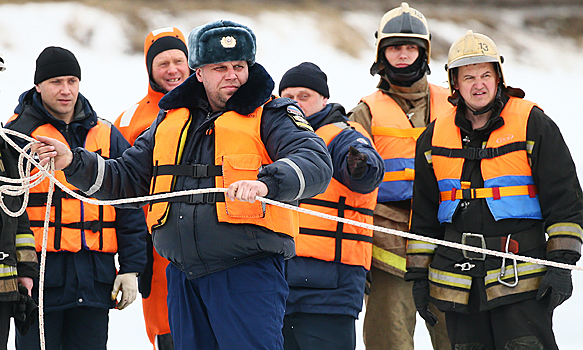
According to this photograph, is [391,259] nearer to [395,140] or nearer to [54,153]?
[395,140]

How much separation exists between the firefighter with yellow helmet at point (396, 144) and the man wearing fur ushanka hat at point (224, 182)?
4.14ft

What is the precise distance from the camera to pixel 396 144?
4.26m

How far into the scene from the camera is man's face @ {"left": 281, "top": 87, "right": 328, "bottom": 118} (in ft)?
13.6

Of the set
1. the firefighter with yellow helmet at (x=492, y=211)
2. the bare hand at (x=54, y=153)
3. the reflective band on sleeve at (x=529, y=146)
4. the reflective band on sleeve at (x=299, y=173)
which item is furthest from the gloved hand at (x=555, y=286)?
the bare hand at (x=54, y=153)

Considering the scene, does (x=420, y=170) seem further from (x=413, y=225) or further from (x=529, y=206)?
(x=529, y=206)

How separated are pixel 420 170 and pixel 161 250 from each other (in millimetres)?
1347

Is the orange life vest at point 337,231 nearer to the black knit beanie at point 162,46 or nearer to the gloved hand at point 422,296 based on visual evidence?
the gloved hand at point 422,296

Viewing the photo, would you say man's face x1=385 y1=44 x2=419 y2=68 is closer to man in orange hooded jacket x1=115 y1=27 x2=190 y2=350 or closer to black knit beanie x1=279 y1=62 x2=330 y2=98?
black knit beanie x1=279 y1=62 x2=330 y2=98

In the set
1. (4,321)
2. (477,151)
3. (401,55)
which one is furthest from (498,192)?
(4,321)

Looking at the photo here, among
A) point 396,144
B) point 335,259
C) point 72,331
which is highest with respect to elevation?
point 396,144

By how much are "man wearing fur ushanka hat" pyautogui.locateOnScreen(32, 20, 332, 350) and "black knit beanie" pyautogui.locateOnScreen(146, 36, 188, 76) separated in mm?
1636

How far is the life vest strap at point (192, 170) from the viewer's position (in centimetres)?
281

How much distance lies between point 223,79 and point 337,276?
125cm

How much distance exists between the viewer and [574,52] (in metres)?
9.23
